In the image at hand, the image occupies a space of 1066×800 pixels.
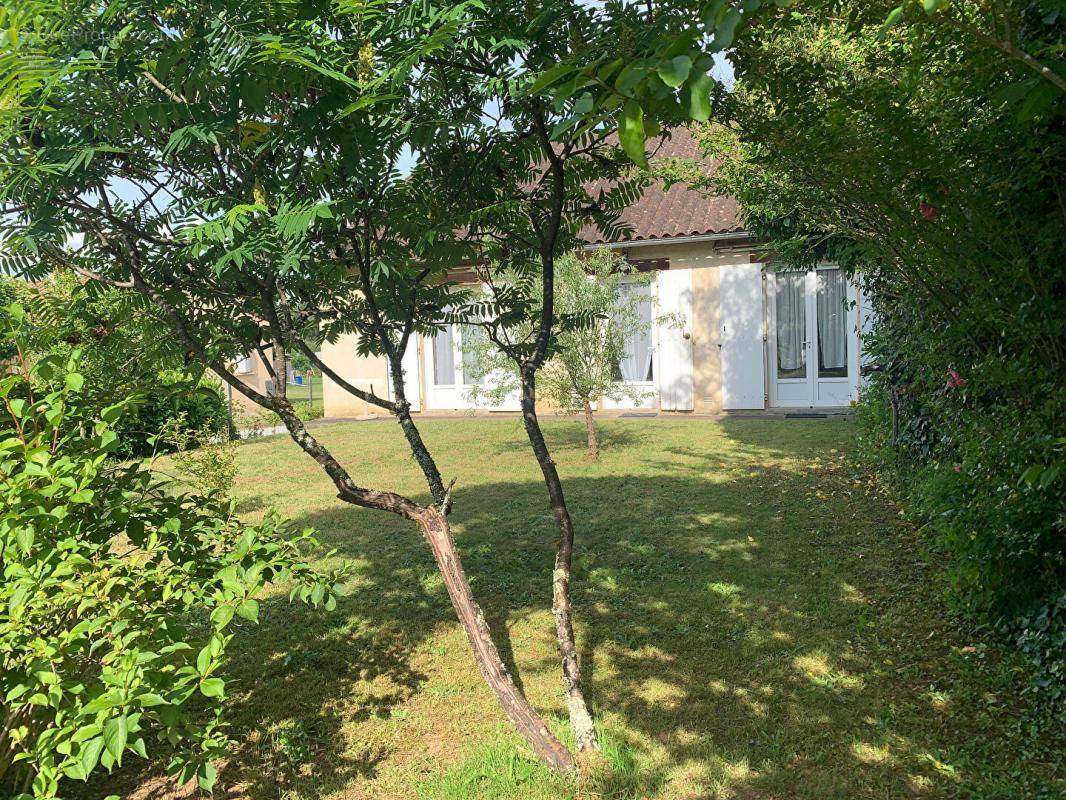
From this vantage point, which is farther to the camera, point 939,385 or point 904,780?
point 939,385

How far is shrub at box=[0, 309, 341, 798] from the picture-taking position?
7.66ft

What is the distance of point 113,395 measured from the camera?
307 cm

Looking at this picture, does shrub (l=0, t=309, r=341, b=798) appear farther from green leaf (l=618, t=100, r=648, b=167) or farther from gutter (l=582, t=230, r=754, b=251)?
gutter (l=582, t=230, r=754, b=251)

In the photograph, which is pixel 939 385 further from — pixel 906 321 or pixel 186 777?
pixel 186 777

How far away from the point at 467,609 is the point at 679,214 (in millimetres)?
12909

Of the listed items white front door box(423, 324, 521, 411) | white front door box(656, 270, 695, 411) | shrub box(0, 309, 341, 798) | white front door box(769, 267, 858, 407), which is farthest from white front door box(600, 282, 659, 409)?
shrub box(0, 309, 341, 798)

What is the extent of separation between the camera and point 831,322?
1404 centimetres

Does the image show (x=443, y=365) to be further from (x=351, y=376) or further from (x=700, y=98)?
(x=700, y=98)

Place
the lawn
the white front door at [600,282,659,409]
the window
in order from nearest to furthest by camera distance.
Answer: the lawn, the white front door at [600,282,659,409], the window

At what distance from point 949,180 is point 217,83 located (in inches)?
126

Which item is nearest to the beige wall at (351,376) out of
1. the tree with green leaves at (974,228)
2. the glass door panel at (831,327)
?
the glass door panel at (831,327)

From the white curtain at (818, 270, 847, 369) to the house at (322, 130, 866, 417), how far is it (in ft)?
0.06

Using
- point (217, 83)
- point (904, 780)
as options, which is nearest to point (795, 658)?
point (904, 780)

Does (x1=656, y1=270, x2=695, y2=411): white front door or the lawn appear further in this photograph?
(x1=656, y1=270, x2=695, y2=411): white front door
